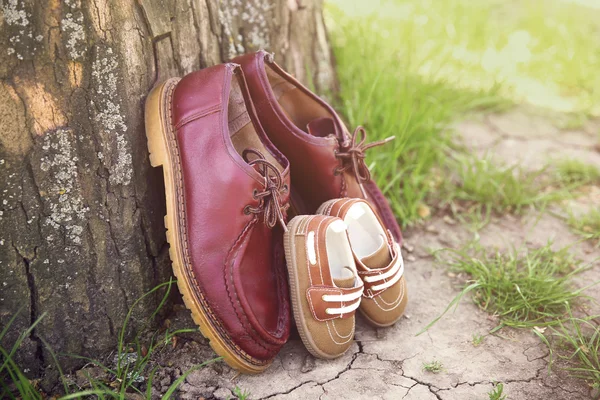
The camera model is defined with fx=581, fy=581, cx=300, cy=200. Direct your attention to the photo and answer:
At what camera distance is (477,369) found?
1.92m

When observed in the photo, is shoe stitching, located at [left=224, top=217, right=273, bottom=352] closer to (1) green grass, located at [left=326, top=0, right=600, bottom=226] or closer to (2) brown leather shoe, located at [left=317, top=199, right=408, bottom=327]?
(2) brown leather shoe, located at [left=317, top=199, right=408, bottom=327]

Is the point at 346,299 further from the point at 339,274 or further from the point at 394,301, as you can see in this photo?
the point at 394,301

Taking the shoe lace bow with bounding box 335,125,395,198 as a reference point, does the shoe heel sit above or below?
above

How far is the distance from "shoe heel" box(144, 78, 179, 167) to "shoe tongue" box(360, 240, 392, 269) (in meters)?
0.76

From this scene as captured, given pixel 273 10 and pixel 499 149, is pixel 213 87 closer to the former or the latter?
pixel 273 10

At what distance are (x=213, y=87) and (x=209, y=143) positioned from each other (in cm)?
19

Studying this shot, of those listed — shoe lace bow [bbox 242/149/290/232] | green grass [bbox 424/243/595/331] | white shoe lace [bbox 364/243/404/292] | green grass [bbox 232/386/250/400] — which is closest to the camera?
green grass [bbox 232/386/250/400]

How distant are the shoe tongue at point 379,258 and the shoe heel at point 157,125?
762 mm

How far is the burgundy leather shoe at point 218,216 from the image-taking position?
1.77 metres

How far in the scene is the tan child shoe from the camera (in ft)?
6.04

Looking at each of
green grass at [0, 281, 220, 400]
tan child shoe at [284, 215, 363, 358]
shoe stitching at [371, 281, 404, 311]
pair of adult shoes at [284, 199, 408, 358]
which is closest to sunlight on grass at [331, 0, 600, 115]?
pair of adult shoes at [284, 199, 408, 358]

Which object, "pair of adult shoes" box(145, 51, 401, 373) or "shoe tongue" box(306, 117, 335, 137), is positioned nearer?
"pair of adult shoes" box(145, 51, 401, 373)

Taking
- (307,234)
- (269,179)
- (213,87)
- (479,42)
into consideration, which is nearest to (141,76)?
(213,87)

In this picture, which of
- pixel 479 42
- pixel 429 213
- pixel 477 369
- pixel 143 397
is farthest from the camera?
pixel 479 42
